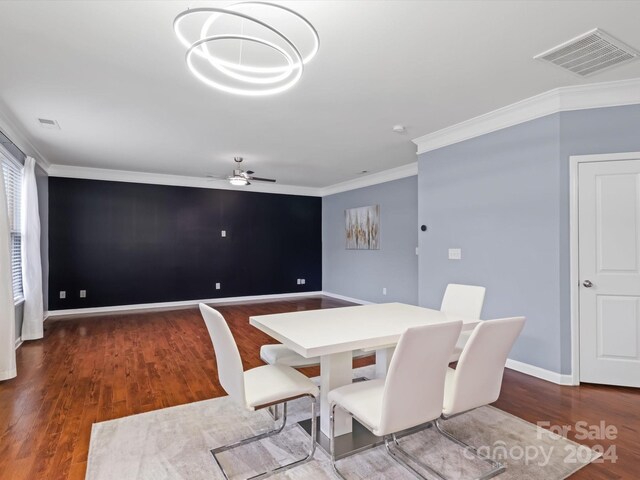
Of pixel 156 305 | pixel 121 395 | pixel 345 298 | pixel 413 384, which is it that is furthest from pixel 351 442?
pixel 156 305

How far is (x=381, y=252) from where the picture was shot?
6562mm


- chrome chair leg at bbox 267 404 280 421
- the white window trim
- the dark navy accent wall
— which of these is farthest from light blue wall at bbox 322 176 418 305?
the white window trim

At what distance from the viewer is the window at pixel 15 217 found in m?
4.16

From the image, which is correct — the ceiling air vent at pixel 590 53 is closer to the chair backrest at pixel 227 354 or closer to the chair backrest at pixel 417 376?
the chair backrest at pixel 417 376

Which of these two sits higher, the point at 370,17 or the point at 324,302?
the point at 370,17

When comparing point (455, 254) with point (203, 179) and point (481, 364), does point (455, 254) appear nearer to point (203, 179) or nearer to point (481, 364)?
point (481, 364)

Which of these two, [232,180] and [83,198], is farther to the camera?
[83,198]

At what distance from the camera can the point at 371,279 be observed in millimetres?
6805

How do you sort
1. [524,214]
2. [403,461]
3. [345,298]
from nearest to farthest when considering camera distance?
[403,461]
[524,214]
[345,298]

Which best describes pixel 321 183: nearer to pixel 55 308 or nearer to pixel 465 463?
pixel 55 308

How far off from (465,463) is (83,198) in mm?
6850

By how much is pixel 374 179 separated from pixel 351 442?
5253 millimetres

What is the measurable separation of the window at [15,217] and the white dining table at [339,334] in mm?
3820

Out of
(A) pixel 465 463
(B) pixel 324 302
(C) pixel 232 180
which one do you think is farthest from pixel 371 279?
(A) pixel 465 463
